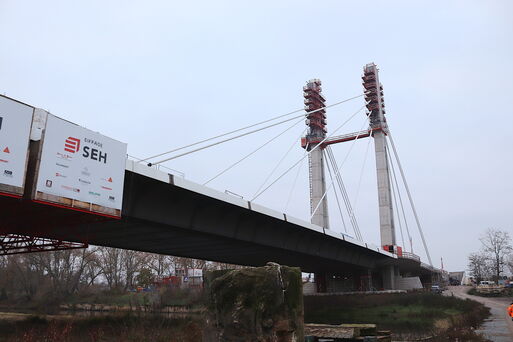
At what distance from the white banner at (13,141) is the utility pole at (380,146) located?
50.9 m

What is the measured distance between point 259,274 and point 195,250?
30834 mm

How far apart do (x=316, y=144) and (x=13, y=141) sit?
5376cm

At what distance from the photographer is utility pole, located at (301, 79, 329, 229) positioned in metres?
61.2

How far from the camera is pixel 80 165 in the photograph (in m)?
16.6

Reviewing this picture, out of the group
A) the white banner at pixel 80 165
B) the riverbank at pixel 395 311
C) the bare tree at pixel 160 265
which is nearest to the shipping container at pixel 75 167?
the white banner at pixel 80 165

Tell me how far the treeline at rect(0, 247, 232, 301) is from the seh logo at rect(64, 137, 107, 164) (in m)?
54.2

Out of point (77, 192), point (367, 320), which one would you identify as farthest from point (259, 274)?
point (367, 320)

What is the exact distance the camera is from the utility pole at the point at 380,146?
196ft

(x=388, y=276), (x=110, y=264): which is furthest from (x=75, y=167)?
(x=110, y=264)

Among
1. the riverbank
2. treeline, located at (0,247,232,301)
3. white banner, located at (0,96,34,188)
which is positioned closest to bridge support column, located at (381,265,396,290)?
the riverbank

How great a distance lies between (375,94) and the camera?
223ft

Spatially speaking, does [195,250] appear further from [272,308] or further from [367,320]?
[272,308]

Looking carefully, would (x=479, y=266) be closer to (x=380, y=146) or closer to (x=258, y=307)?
(x=380, y=146)

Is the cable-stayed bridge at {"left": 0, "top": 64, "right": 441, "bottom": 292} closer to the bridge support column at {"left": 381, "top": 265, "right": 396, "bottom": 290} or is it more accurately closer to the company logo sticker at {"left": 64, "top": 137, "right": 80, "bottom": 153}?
the company logo sticker at {"left": 64, "top": 137, "right": 80, "bottom": 153}
